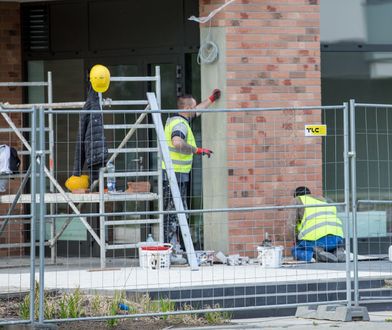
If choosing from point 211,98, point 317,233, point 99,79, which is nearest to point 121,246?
point 99,79

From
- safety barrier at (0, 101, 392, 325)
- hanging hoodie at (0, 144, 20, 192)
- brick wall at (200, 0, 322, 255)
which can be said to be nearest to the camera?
safety barrier at (0, 101, 392, 325)

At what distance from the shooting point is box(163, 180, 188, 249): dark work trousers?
47.3ft

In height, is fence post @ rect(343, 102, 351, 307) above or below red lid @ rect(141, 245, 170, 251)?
above

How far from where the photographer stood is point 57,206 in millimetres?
16156

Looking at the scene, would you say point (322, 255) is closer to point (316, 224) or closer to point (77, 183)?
point (316, 224)

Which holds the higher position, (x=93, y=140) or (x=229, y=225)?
(x=93, y=140)

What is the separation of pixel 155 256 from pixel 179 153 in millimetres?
1370

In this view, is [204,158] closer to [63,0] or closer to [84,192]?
[84,192]

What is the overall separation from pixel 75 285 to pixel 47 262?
3.24 meters

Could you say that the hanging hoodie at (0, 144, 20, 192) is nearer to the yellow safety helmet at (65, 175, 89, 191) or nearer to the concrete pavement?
the yellow safety helmet at (65, 175, 89, 191)

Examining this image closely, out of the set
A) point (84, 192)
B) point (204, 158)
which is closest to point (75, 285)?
point (84, 192)

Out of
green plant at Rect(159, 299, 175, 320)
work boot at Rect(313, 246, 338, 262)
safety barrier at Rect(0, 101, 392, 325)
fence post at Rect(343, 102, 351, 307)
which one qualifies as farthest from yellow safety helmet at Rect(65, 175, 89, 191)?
fence post at Rect(343, 102, 351, 307)

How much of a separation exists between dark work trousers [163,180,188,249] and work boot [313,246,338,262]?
1.69m

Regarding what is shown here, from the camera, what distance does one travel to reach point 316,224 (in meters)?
13.9
